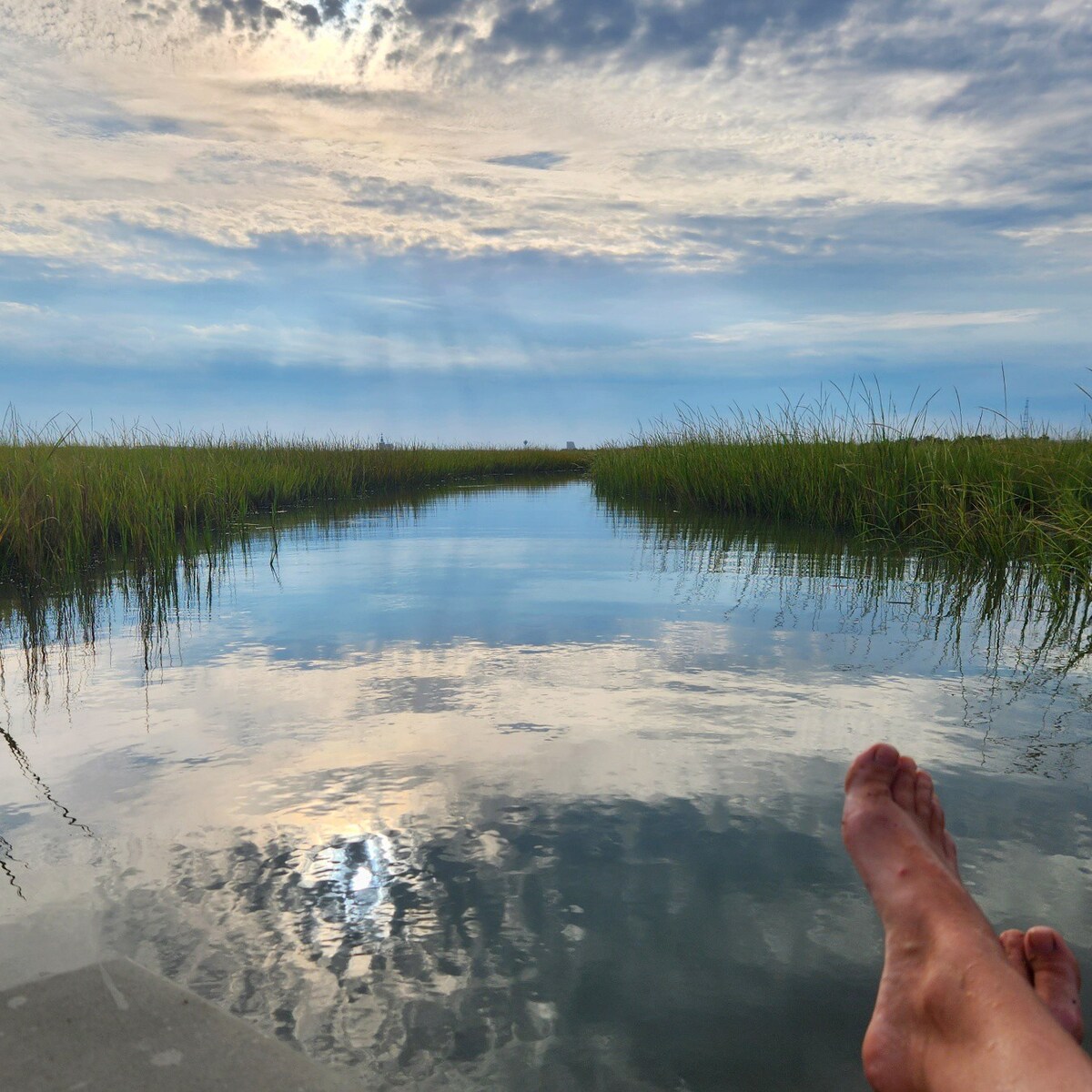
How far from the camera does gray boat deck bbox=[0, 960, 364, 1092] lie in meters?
1.30

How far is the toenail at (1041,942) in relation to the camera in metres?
1.48

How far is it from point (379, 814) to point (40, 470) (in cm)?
588

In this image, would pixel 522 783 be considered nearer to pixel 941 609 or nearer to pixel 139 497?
pixel 941 609

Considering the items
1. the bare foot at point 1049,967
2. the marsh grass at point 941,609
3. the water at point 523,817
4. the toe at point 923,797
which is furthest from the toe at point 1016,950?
the marsh grass at point 941,609

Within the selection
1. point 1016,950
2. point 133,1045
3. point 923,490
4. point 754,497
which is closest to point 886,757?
point 1016,950

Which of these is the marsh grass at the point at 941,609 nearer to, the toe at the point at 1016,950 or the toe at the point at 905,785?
the toe at the point at 905,785

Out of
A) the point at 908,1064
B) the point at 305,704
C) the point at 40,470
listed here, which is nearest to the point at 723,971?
the point at 908,1064

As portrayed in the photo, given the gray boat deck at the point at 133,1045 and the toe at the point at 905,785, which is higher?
the toe at the point at 905,785

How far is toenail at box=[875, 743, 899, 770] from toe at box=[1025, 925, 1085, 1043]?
519mm

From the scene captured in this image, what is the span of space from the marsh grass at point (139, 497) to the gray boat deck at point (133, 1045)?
4.86 m

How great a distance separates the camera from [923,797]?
6.47ft

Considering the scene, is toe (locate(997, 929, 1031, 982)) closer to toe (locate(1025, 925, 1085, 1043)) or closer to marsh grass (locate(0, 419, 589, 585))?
toe (locate(1025, 925, 1085, 1043))

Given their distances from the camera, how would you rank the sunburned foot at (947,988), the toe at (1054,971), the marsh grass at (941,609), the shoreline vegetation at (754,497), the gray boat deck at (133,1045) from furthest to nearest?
the shoreline vegetation at (754,497) < the marsh grass at (941,609) < the toe at (1054,971) < the gray boat deck at (133,1045) < the sunburned foot at (947,988)

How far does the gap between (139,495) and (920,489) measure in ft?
21.0
